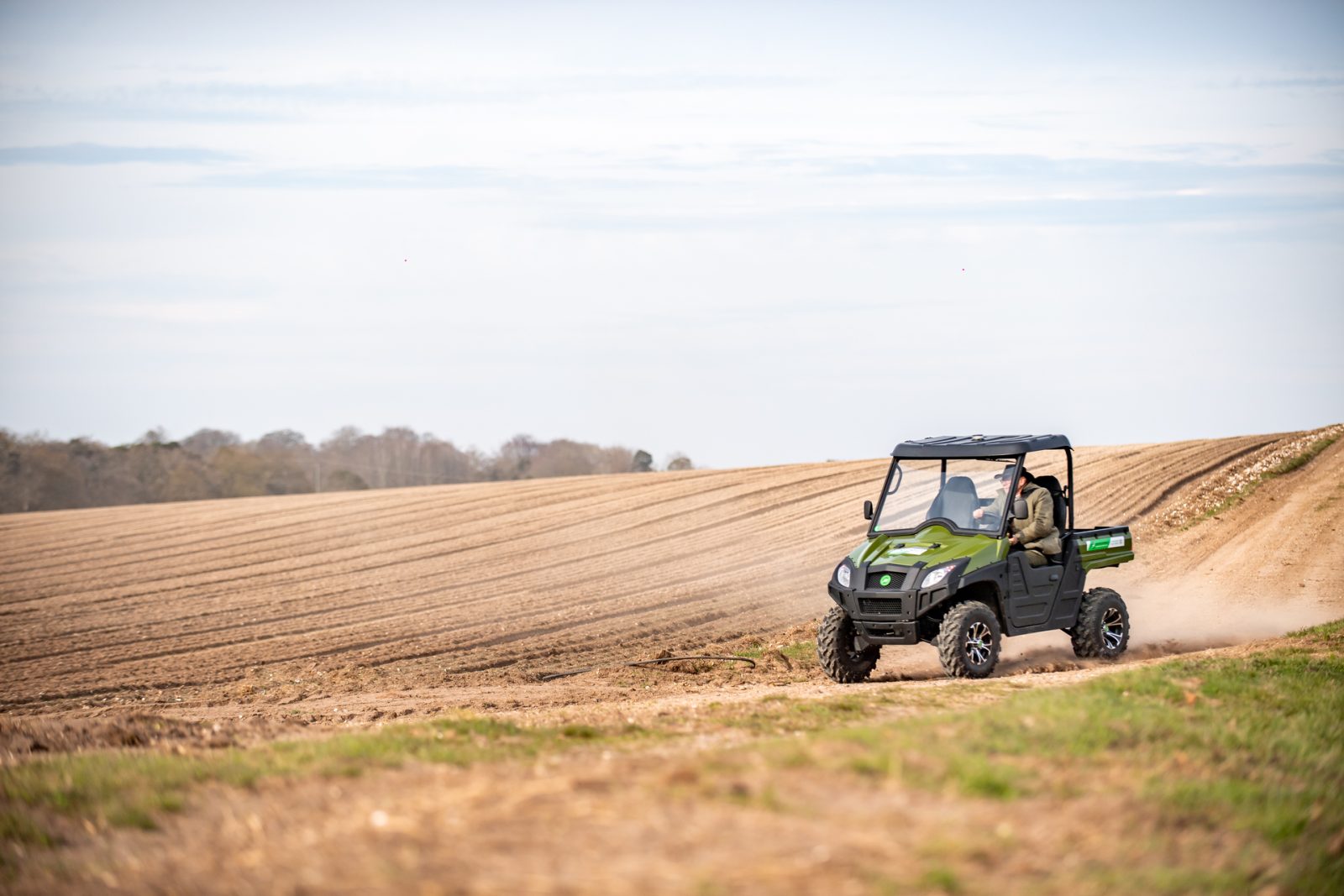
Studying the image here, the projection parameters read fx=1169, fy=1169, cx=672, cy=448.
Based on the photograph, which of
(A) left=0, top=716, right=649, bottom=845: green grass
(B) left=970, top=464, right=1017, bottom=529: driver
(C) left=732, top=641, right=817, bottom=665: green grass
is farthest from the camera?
(C) left=732, top=641, right=817, bottom=665: green grass

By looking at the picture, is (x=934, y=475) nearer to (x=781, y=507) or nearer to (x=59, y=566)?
(x=781, y=507)

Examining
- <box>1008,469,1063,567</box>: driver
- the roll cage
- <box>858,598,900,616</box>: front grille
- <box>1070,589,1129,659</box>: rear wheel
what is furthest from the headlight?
<box>1070,589,1129,659</box>: rear wheel

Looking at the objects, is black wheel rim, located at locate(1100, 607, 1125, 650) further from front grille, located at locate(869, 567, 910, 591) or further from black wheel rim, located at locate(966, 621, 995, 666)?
front grille, located at locate(869, 567, 910, 591)

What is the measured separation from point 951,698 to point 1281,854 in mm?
4890

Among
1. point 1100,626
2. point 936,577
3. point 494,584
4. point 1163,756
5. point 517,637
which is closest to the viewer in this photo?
point 1163,756

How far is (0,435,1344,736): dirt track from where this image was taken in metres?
15.6

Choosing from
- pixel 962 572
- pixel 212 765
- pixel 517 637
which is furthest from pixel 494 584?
pixel 212 765

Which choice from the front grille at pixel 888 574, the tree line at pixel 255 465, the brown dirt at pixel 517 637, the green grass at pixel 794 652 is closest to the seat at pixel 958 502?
the front grille at pixel 888 574

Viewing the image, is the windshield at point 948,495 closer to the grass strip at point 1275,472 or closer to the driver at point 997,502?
the driver at point 997,502

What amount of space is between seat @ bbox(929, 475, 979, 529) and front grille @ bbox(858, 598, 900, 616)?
133cm

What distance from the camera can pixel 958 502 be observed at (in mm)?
13000

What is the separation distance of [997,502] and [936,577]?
142 centimetres

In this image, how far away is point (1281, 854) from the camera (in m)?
5.58

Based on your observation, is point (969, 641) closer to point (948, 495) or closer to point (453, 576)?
point (948, 495)
